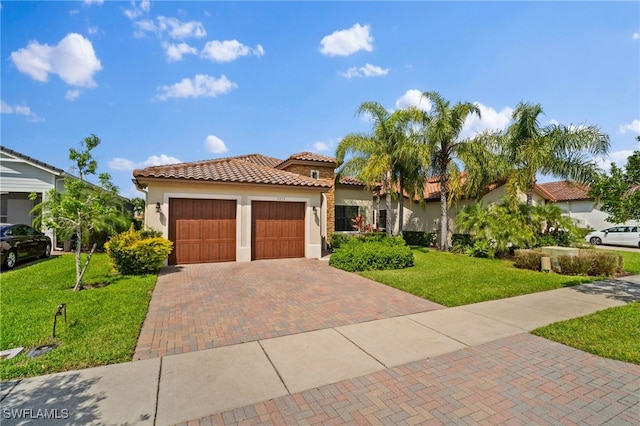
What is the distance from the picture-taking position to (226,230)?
41.0 feet

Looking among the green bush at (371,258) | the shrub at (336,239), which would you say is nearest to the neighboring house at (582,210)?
the shrub at (336,239)

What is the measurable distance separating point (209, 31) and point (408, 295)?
1041 centimetres

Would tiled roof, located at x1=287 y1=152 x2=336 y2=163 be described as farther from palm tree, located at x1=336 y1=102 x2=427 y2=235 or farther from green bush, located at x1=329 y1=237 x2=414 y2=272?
green bush, located at x1=329 y1=237 x2=414 y2=272

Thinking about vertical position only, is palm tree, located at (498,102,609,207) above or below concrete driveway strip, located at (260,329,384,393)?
above

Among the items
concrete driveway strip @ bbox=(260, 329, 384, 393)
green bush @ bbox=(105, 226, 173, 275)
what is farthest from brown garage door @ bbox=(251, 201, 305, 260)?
concrete driveway strip @ bbox=(260, 329, 384, 393)

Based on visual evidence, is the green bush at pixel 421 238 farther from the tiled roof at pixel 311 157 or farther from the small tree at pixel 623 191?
the small tree at pixel 623 191

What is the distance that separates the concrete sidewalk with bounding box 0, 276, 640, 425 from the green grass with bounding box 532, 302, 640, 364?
0.32 m

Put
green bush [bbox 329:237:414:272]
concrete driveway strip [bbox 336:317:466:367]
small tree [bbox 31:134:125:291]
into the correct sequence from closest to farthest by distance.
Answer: concrete driveway strip [bbox 336:317:466:367] < small tree [bbox 31:134:125:291] < green bush [bbox 329:237:414:272]

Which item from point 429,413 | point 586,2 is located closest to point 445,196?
point 586,2

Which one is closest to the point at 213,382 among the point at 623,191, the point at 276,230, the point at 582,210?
the point at 623,191

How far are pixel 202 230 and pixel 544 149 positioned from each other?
15794mm

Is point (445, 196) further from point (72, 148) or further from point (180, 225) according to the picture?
point (72, 148)

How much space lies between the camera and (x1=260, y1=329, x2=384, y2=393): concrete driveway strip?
3668mm

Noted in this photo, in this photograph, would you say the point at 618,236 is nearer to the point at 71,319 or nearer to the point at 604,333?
the point at 604,333
